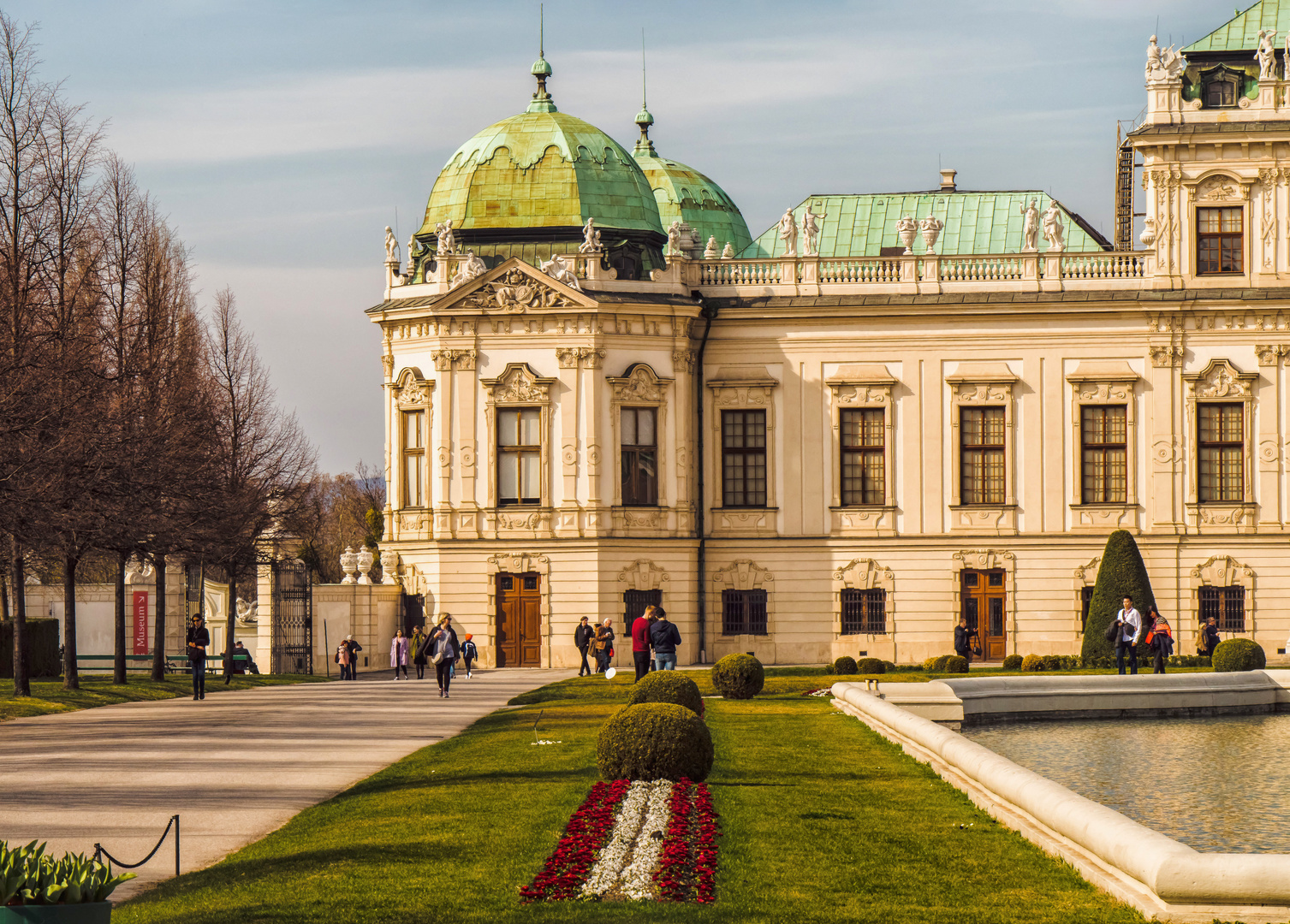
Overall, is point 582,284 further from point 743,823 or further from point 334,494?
point 334,494

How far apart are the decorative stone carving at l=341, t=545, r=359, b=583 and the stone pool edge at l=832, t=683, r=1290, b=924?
3572 centimetres

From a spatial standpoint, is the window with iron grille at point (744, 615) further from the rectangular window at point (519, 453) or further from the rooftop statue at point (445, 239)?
the rooftop statue at point (445, 239)

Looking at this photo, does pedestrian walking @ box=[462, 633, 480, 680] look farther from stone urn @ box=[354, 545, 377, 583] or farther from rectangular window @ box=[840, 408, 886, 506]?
rectangular window @ box=[840, 408, 886, 506]

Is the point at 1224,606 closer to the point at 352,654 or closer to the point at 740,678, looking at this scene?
the point at 740,678

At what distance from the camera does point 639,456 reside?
2036 inches

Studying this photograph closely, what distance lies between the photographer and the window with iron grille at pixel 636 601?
167ft

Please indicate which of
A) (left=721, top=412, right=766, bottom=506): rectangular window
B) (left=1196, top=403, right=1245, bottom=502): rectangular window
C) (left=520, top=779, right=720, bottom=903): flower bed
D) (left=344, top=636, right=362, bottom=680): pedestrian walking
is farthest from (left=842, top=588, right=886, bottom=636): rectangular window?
(left=520, top=779, right=720, bottom=903): flower bed

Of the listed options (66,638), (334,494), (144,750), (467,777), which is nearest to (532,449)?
(66,638)

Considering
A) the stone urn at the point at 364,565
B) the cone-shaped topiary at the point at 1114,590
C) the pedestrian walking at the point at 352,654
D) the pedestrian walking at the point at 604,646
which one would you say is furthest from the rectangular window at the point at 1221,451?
the pedestrian walking at the point at 352,654

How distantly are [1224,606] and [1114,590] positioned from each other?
29.4ft

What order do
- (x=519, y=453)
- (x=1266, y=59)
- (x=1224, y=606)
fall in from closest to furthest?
(x=519, y=453) < (x=1224, y=606) < (x=1266, y=59)

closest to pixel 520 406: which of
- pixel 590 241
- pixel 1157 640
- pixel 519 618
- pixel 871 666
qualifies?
pixel 590 241

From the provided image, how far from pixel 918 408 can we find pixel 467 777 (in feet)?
114

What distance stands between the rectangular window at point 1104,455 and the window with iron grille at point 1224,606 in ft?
12.7
